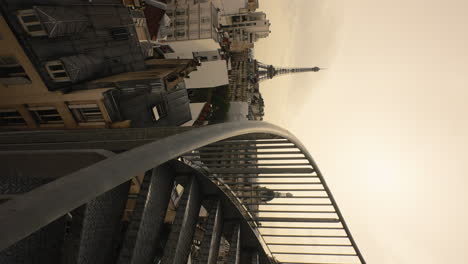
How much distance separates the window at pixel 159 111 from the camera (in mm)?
15359

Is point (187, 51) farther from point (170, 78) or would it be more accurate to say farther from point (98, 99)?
point (98, 99)

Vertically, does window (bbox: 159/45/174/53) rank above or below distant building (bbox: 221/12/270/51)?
below

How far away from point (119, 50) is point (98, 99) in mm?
6856

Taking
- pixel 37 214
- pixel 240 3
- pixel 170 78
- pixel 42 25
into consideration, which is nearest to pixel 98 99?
pixel 42 25

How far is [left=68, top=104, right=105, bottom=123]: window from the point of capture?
460 inches

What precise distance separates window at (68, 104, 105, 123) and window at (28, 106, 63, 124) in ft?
2.89

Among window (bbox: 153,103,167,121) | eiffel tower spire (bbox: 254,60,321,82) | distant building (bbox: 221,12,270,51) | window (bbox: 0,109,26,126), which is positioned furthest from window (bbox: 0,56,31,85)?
eiffel tower spire (bbox: 254,60,321,82)

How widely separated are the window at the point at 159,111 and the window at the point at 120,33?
5486mm

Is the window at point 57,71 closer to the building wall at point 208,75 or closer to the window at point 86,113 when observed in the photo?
the window at point 86,113

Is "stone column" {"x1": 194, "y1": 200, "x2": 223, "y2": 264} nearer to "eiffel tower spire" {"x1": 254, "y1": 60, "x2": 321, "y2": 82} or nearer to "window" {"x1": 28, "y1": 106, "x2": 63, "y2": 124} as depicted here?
"window" {"x1": 28, "y1": 106, "x2": 63, "y2": 124}

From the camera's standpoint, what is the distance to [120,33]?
55.1 feet

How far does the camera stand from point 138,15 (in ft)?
65.2

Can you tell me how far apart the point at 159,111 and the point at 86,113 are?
4602 mm

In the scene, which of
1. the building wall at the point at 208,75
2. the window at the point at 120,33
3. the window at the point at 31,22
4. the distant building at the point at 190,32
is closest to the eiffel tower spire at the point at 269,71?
the building wall at the point at 208,75
